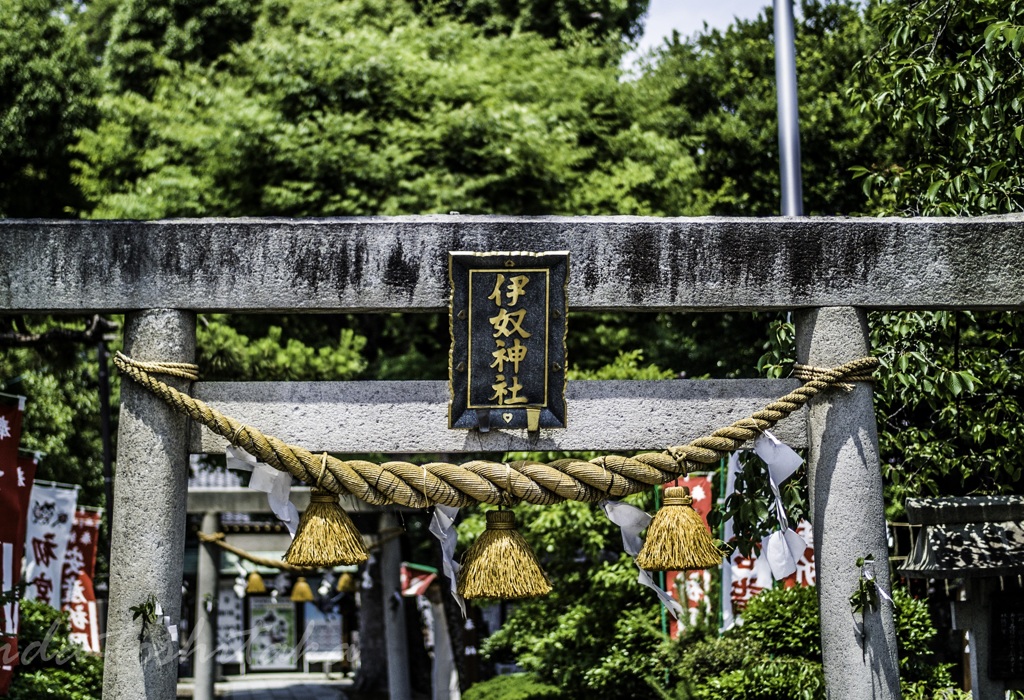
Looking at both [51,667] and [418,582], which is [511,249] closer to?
[51,667]

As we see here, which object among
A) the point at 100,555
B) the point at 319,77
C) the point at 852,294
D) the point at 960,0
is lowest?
the point at 100,555

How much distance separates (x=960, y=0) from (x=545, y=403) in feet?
13.8

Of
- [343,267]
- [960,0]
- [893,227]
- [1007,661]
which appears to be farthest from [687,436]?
[960,0]

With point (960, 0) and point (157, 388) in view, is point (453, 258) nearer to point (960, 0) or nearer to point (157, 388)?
point (157, 388)

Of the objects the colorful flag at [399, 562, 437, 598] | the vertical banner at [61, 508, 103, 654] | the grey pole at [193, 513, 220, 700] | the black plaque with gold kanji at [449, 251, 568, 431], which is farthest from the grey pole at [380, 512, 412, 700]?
the black plaque with gold kanji at [449, 251, 568, 431]

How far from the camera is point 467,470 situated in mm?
5523

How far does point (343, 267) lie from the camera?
5.63m

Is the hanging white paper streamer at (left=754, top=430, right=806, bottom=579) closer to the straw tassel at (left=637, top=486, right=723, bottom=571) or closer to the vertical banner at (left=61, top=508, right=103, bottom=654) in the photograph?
the straw tassel at (left=637, top=486, right=723, bottom=571)

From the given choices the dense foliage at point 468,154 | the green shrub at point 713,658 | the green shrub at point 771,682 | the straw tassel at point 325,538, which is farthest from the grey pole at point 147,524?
the green shrub at point 713,658

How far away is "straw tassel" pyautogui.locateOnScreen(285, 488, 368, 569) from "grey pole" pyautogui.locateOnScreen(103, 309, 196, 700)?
27.0 inches

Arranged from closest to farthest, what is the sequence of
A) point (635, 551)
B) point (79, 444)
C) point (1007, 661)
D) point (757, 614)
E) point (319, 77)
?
point (635, 551) < point (1007, 661) < point (757, 614) < point (319, 77) < point (79, 444)

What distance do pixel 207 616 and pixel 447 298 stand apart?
540 inches

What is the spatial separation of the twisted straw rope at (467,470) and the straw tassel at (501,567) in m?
0.14

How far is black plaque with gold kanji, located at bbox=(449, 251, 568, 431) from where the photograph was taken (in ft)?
18.5
